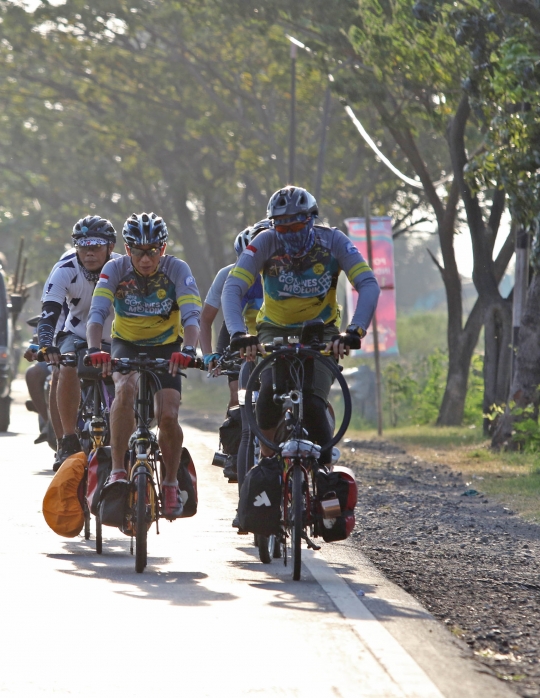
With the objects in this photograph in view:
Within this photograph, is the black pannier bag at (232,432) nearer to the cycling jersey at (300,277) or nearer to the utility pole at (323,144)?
the cycling jersey at (300,277)

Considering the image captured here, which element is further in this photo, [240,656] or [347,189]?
[347,189]

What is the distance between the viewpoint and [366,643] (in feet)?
18.7

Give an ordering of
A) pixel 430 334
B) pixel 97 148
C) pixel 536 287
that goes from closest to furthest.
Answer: pixel 536 287
pixel 97 148
pixel 430 334

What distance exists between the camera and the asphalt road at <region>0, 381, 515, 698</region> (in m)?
5.06

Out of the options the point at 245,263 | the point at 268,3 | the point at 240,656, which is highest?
the point at 268,3

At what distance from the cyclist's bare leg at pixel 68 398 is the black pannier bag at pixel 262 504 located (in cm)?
242

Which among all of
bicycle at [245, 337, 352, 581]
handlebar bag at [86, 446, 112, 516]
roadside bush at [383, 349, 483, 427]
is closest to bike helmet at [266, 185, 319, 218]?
bicycle at [245, 337, 352, 581]

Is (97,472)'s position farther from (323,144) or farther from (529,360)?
(323,144)

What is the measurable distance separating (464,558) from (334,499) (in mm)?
1498

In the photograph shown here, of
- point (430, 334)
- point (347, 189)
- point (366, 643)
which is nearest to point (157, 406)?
point (366, 643)

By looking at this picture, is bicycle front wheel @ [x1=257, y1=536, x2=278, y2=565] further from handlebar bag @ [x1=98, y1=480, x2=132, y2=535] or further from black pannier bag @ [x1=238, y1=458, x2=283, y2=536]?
handlebar bag @ [x1=98, y1=480, x2=132, y2=535]

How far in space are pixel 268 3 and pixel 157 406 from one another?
14491 millimetres

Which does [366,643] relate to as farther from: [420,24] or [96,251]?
[420,24]

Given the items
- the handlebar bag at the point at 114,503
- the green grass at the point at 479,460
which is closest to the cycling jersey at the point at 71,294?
the handlebar bag at the point at 114,503
